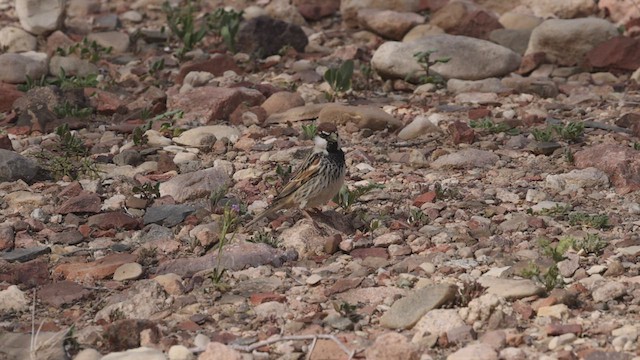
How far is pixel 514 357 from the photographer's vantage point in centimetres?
576

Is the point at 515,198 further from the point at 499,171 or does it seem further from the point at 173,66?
the point at 173,66

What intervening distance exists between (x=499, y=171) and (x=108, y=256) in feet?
11.1

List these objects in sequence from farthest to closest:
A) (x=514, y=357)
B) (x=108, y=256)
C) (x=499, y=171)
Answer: (x=499, y=171) < (x=108, y=256) < (x=514, y=357)

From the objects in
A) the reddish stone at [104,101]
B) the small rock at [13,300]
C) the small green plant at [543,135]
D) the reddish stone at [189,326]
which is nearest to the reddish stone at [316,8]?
the reddish stone at [104,101]

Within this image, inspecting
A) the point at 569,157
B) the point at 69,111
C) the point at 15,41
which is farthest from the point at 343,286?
the point at 15,41

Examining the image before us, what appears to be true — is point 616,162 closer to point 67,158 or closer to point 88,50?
point 67,158

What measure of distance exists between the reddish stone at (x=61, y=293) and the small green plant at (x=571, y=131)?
4711 mm

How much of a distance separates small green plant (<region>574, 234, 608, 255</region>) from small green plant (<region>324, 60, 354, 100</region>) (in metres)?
4.48

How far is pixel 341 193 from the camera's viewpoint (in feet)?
27.6

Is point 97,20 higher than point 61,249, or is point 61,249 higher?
point 61,249

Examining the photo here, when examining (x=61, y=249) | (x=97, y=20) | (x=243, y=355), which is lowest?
(x=97, y=20)

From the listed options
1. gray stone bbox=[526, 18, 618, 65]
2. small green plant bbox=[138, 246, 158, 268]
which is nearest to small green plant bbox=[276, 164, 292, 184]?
small green plant bbox=[138, 246, 158, 268]

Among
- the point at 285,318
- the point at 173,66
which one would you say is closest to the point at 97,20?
the point at 173,66

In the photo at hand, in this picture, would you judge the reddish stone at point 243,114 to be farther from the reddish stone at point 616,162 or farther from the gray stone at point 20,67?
the reddish stone at point 616,162
